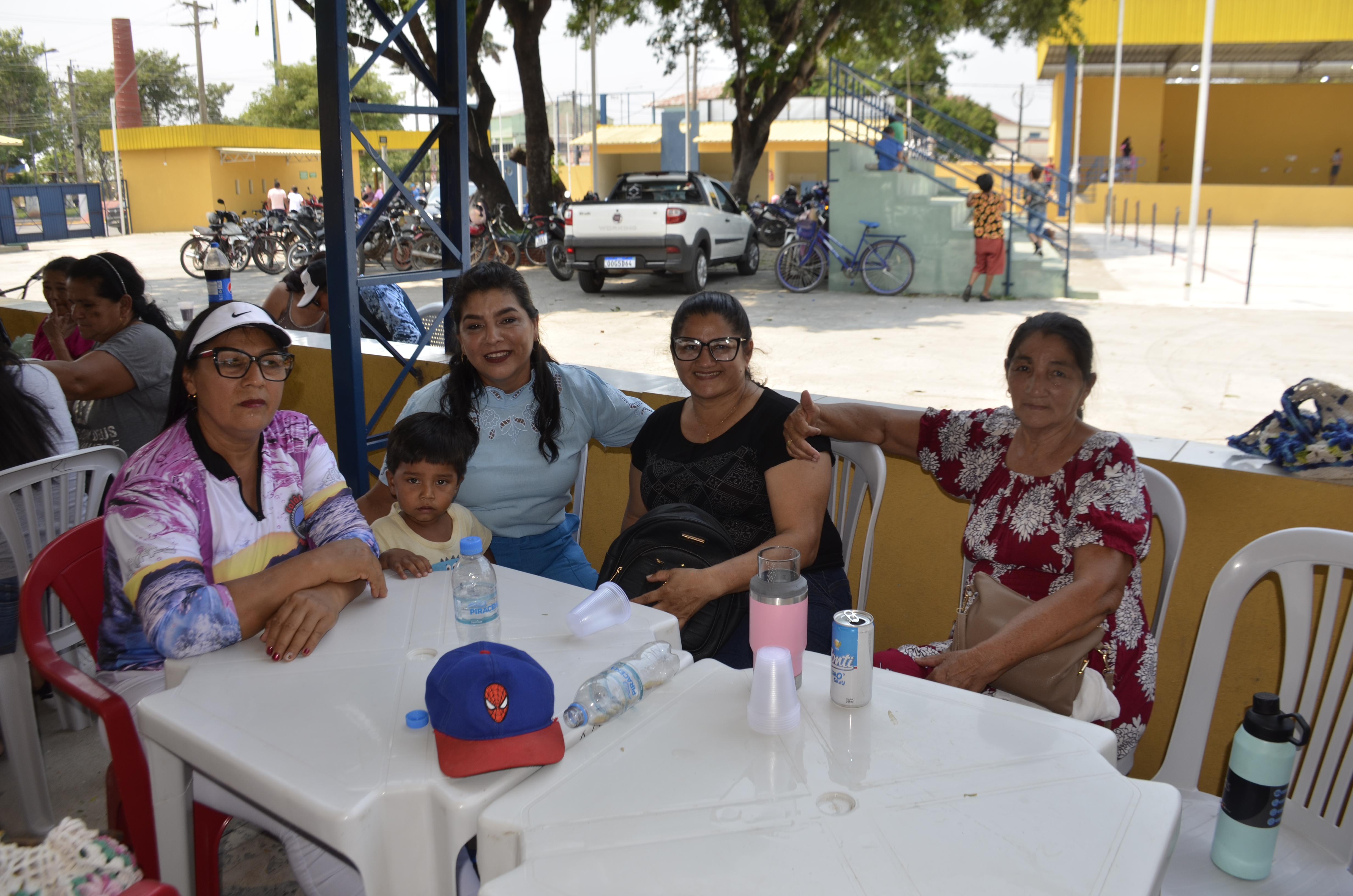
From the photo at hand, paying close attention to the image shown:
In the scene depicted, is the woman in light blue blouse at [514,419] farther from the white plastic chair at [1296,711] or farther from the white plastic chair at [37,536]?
the white plastic chair at [1296,711]

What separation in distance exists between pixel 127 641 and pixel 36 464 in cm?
86

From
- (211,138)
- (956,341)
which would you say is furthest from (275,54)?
(956,341)

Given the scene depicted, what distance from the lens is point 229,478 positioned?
2146mm

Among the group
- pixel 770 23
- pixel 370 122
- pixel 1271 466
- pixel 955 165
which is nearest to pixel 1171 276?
pixel 955 165

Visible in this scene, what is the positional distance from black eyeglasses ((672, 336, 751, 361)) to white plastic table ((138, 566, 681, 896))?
760mm

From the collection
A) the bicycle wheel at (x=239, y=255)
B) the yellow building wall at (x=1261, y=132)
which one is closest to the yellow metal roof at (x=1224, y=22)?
the yellow building wall at (x=1261, y=132)

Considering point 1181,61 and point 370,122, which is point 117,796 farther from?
point 370,122

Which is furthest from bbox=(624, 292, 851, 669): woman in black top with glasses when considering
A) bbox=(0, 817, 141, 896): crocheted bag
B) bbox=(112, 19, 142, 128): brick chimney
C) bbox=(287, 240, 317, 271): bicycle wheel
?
bbox=(112, 19, 142, 128): brick chimney

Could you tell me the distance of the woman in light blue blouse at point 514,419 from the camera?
2844 mm

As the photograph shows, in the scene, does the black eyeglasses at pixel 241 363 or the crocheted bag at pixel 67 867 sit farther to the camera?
the black eyeglasses at pixel 241 363

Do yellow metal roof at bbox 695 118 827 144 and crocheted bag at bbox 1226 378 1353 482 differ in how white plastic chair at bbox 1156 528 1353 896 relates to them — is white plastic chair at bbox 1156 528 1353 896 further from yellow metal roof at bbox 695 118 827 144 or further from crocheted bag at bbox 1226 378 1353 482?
yellow metal roof at bbox 695 118 827 144

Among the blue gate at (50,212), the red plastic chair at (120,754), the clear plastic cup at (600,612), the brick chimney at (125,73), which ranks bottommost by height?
the red plastic chair at (120,754)

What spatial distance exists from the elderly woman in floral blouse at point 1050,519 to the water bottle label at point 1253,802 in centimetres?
46

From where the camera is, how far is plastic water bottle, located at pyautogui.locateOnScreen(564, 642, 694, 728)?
64.1 inches
